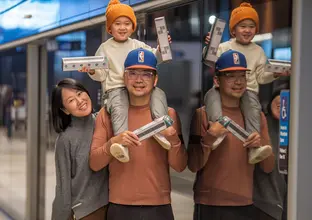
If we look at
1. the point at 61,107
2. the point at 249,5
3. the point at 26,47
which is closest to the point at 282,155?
the point at 249,5

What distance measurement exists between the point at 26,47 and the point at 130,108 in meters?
2.91

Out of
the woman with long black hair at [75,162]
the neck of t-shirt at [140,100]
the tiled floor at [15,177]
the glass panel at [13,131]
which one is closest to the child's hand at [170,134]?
the neck of t-shirt at [140,100]

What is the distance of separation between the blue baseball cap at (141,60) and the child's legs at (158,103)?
13 cm

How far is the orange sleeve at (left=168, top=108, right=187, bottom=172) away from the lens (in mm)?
3140

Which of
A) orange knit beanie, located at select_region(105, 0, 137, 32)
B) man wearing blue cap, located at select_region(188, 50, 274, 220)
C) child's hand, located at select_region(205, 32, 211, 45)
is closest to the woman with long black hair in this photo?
orange knit beanie, located at select_region(105, 0, 137, 32)

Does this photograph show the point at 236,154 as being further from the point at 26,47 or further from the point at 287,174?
the point at 26,47

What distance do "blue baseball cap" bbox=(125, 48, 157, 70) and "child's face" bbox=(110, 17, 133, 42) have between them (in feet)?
0.37

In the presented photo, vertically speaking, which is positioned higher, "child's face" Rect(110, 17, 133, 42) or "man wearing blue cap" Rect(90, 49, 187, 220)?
"child's face" Rect(110, 17, 133, 42)

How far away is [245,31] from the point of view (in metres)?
2.88

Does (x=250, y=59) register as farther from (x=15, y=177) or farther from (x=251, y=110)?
(x=15, y=177)

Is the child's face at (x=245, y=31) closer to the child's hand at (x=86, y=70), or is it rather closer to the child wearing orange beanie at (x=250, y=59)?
the child wearing orange beanie at (x=250, y=59)

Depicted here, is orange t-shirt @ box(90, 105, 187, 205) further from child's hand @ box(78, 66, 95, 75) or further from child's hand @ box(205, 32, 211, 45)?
child's hand @ box(205, 32, 211, 45)

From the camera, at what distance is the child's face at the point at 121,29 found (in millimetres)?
3221

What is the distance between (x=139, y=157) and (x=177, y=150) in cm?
21
